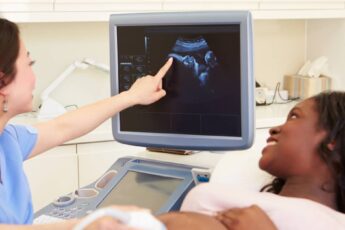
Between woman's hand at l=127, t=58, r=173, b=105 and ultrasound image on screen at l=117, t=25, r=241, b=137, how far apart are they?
0.05ft

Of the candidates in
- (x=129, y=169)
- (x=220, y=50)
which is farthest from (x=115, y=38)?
(x=129, y=169)

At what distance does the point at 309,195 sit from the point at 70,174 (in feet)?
5.52

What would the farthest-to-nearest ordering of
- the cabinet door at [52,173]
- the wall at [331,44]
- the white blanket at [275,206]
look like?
1. the wall at [331,44]
2. the cabinet door at [52,173]
3. the white blanket at [275,206]

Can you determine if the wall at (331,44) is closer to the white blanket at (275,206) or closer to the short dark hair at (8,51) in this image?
the white blanket at (275,206)

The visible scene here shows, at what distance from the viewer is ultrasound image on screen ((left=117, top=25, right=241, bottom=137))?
→ 1.37 meters

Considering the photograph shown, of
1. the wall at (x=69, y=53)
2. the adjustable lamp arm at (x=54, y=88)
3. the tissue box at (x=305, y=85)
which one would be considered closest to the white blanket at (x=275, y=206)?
the adjustable lamp arm at (x=54, y=88)

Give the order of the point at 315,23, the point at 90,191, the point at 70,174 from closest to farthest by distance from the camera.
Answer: the point at 90,191
the point at 70,174
the point at 315,23

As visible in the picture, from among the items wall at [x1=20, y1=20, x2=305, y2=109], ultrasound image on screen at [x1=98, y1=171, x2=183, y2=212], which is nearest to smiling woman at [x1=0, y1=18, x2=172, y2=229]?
ultrasound image on screen at [x1=98, y1=171, x2=183, y2=212]

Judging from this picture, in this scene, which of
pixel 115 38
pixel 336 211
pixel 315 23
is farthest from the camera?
pixel 315 23

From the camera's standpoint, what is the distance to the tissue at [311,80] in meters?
3.24

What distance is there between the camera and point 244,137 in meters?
1.38

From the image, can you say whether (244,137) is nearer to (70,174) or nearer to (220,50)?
(220,50)

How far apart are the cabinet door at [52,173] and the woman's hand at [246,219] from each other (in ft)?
5.57

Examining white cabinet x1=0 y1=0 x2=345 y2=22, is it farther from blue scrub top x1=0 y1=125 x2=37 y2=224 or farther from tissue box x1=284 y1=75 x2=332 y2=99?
blue scrub top x1=0 y1=125 x2=37 y2=224
